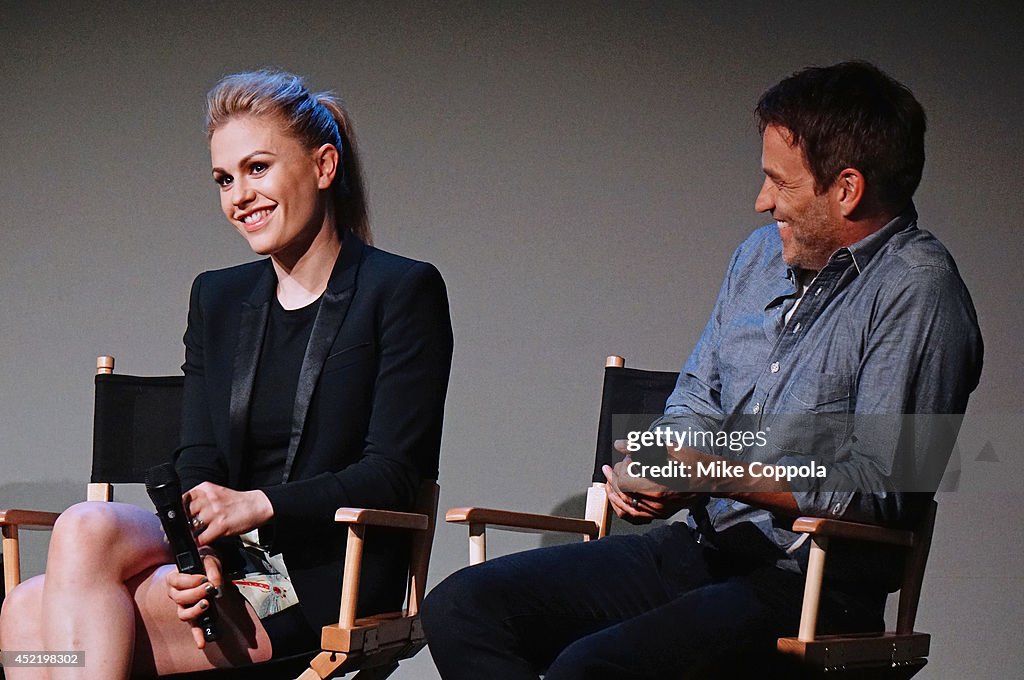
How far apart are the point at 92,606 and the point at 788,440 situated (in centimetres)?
110

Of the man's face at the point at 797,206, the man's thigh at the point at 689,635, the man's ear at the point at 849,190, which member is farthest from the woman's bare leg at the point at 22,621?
the man's ear at the point at 849,190

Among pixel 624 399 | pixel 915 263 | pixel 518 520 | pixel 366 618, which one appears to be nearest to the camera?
pixel 915 263

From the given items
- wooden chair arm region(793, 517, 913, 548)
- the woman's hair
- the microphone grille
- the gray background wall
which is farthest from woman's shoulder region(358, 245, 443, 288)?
the gray background wall

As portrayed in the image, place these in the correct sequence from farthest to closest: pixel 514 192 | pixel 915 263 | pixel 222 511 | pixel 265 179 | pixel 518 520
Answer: pixel 514 192 < pixel 518 520 < pixel 265 179 < pixel 222 511 < pixel 915 263

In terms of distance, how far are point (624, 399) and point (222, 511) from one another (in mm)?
1092

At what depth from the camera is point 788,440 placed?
184cm

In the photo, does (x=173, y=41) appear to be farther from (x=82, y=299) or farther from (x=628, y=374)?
(x=628, y=374)

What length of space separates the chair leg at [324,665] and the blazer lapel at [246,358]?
0.40 meters

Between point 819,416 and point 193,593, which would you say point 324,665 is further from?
point 819,416

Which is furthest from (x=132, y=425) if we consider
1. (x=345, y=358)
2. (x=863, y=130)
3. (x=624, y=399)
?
(x=863, y=130)

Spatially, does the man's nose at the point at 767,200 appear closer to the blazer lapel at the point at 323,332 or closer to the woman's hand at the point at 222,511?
the blazer lapel at the point at 323,332

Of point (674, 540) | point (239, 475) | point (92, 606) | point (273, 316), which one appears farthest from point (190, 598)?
point (674, 540)

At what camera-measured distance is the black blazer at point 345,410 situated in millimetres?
2031

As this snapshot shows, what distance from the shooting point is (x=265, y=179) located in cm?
217
